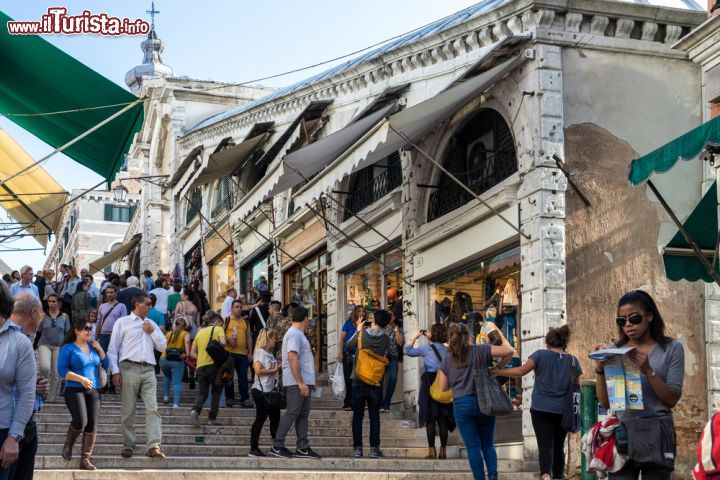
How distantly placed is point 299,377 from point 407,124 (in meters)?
3.53

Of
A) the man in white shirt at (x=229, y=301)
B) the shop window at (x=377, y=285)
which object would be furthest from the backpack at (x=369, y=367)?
the man in white shirt at (x=229, y=301)

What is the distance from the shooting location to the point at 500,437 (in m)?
15.7

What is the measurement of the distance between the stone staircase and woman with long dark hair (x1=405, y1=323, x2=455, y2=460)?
0.36 meters

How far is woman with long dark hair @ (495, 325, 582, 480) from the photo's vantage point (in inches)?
439

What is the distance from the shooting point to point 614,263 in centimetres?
1506

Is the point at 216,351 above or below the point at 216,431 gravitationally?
above

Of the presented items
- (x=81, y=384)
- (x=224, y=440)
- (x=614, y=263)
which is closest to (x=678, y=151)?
(x=614, y=263)

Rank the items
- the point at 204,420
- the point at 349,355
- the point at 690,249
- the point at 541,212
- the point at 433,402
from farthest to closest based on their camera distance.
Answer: the point at 349,355 → the point at 204,420 → the point at 541,212 → the point at 433,402 → the point at 690,249

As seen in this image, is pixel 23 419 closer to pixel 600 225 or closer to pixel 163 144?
pixel 600 225

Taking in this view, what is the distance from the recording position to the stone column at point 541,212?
48.0ft

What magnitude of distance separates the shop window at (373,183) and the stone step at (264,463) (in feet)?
19.5

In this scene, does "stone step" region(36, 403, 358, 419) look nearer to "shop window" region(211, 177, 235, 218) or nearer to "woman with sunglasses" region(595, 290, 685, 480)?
"woman with sunglasses" region(595, 290, 685, 480)

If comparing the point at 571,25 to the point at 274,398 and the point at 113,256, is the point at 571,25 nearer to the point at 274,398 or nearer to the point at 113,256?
the point at 274,398

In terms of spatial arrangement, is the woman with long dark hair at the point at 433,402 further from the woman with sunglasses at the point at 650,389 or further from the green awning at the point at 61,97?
the green awning at the point at 61,97
